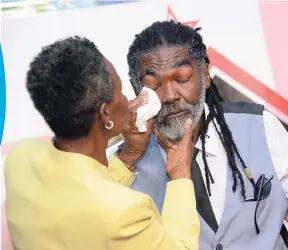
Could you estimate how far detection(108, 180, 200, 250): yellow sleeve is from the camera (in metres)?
0.92

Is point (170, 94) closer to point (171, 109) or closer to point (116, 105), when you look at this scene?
point (171, 109)

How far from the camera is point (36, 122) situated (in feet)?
5.67

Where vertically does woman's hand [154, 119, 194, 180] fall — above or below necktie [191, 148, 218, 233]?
above

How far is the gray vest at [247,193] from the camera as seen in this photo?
1364 mm

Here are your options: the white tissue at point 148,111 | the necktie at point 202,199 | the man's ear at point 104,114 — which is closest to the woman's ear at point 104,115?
the man's ear at point 104,114

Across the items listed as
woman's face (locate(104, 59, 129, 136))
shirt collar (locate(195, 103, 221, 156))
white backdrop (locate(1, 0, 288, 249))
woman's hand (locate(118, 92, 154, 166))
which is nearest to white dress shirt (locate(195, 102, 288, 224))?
shirt collar (locate(195, 103, 221, 156))

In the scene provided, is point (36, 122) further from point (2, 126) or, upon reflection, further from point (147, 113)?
point (147, 113)

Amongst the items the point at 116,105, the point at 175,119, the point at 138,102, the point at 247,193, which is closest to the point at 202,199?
the point at 247,193

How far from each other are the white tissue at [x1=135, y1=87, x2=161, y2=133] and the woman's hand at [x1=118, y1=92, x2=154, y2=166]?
0.01 metres

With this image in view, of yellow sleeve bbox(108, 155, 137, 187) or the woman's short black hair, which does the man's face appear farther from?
the woman's short black hair

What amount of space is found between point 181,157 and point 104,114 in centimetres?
36

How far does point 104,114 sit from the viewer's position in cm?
99

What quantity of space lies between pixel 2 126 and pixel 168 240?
0.92m

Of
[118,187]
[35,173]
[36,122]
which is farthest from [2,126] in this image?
[118,187]
